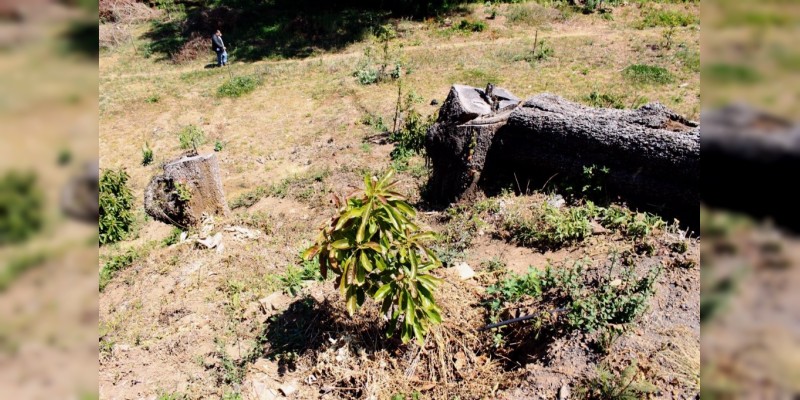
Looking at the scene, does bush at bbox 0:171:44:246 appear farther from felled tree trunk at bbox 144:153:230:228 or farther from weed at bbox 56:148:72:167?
felled tree trunk at bbox 144:153:230:228

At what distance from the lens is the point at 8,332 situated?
80cm

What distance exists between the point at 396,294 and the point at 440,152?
142 inches

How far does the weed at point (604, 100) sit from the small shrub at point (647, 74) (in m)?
1.35

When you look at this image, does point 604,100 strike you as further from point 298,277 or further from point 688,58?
point 298,277

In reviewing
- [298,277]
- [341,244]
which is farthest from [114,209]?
[341,244]

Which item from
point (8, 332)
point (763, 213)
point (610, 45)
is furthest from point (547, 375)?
point (610, 45)

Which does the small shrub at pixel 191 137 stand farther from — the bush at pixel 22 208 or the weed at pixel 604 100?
the bush at pixel 22 208

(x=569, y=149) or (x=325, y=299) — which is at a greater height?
(x=569, y=149)

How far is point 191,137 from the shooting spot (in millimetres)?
12398

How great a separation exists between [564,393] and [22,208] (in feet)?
13.2

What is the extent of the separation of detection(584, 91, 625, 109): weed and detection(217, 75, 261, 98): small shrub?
9.54 meters

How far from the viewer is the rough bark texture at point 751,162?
0.69m

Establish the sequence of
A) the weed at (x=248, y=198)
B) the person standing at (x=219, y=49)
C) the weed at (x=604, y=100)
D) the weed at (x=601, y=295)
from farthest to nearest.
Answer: the person standing at (x=219, y=49) → the weed at (x=604, y=100) → the weed at (x=248, y=198) → the weed at (x=601, y=295)

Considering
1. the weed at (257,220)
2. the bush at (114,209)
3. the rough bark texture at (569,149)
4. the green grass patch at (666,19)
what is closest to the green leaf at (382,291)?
the rough bark texture at (569,149)
